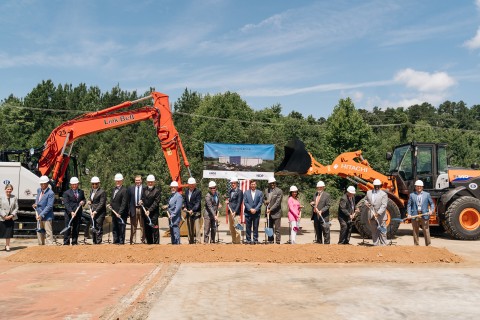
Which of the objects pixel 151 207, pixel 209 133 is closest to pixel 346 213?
pixel 151 207

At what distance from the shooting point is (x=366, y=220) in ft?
49.9

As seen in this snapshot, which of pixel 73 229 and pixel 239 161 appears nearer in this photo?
pixel 73 229

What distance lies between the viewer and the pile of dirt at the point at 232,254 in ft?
35.8

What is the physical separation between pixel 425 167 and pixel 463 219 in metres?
2.17

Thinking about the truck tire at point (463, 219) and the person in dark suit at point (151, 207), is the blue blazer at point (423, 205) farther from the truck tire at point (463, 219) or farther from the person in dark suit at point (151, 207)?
the person in dark suit at point (151, 207)

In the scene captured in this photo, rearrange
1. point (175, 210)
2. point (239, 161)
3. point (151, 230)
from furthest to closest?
point (239, 161), point (151, 230), point (175, 210)

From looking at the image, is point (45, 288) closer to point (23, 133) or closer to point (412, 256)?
point (412, 256)

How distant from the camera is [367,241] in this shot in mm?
15328

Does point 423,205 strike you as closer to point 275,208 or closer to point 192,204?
point 275,208

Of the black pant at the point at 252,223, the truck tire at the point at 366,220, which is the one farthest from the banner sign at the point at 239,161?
the black pant at the point at 252,223

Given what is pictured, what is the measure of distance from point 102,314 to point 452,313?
4877mm

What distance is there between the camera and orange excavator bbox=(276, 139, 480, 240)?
51.1ft

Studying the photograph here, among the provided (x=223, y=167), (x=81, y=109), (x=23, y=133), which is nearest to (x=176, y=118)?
(x=81, y=109)

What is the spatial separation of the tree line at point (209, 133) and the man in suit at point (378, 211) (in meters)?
16.5
